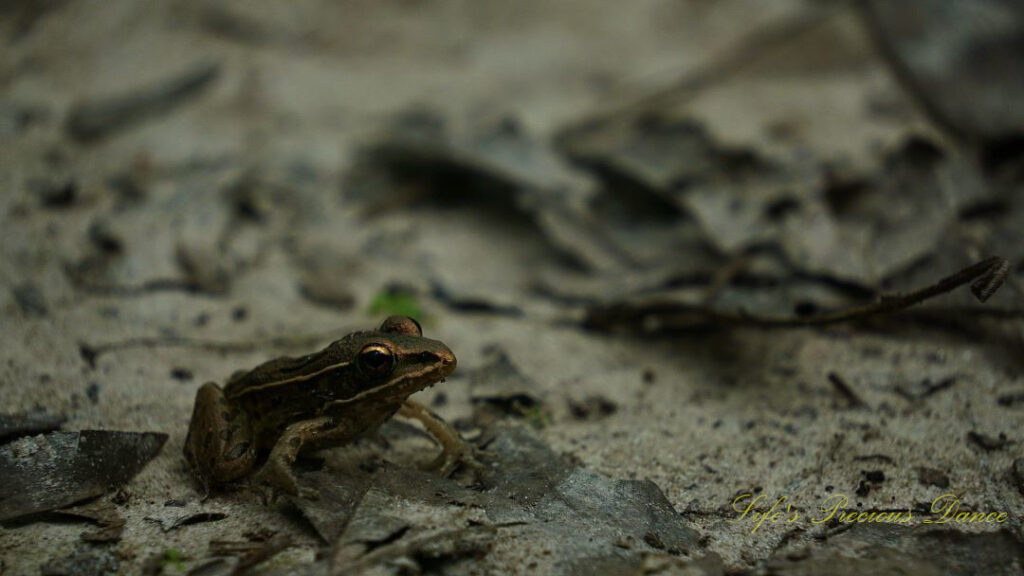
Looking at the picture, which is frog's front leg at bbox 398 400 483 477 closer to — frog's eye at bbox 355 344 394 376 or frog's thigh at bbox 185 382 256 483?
frog's eye at bbox 355 344 394 376

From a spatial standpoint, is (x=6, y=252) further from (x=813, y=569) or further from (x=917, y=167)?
(x=917, y=167)

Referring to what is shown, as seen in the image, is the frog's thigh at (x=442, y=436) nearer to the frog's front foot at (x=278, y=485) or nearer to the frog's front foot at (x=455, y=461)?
the frog's front foot at (x=455, y=461)

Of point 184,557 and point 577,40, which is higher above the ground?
point 577,40

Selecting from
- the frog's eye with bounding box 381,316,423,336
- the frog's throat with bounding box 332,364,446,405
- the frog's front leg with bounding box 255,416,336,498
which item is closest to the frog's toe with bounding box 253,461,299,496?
the frog's front leg with bounding box 255,416,336,498

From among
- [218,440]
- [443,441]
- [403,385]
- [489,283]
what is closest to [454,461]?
[443,441]

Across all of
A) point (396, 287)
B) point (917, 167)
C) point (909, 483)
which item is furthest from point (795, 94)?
point (909, 483)

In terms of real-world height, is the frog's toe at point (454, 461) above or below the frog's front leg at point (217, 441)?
above

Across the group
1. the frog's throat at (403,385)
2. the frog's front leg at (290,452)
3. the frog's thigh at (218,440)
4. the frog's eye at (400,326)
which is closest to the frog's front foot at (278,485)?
the frog's front leg at (290,452)
